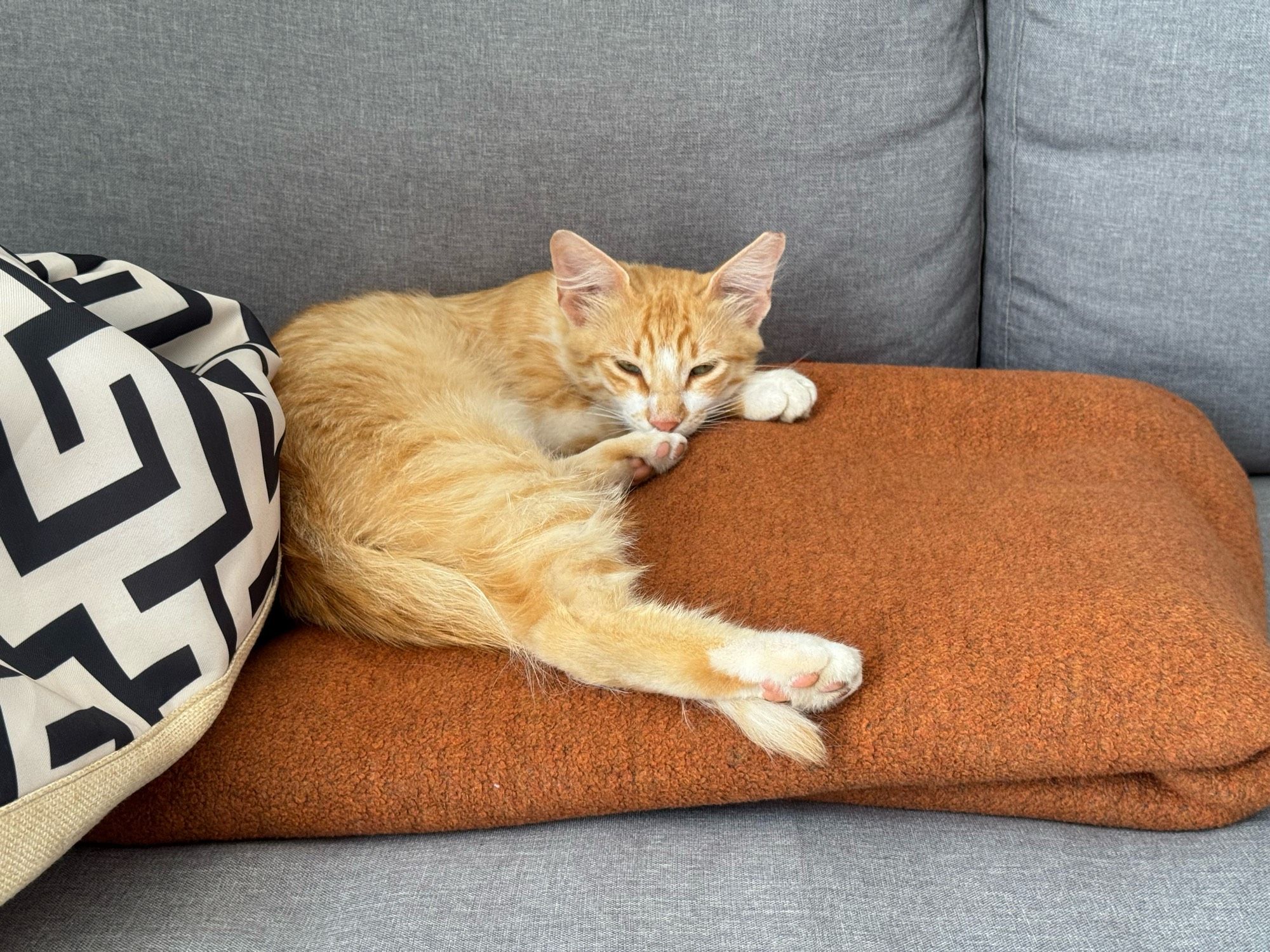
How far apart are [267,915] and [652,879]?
1.24 feet

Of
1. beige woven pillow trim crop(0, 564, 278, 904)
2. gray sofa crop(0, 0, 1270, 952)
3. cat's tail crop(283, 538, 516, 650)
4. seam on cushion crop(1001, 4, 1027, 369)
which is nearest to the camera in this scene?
beige woven pillow trim crop(0, 564, 278, 904)

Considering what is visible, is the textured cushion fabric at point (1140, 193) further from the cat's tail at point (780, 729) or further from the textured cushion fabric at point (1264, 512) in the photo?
the cat's tail at point (780, 729)

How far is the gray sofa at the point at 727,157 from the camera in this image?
150cm

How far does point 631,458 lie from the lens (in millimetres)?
1427

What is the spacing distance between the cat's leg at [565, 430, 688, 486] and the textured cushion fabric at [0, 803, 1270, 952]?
1.87 feet

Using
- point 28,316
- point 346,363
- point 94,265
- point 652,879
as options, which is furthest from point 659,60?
point 652,879

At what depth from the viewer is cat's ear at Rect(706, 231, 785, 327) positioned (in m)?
1.48

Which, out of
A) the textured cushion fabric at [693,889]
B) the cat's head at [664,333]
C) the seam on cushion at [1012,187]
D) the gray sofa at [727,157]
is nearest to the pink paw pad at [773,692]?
the textured cushion fabric at [693,889]

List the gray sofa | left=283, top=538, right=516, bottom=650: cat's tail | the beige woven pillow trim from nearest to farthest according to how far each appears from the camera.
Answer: the beige woven pillow trim → left=283, top=538, right=516, bottom=650: cat's tail → the gray sofa

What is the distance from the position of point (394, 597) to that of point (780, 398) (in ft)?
→ 2.44

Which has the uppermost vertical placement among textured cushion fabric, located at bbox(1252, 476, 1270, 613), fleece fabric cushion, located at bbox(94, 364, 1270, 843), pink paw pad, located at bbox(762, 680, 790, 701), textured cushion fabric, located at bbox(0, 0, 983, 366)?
textured cushion fabric, located at bbox(0, 0, 983, 366)

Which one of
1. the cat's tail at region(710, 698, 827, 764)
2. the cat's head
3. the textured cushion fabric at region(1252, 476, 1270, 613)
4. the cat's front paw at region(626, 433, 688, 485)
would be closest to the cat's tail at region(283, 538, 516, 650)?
the cat's tail at region(710, 698, 827, 764)

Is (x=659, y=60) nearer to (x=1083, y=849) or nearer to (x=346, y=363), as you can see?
(x=346, y=363)

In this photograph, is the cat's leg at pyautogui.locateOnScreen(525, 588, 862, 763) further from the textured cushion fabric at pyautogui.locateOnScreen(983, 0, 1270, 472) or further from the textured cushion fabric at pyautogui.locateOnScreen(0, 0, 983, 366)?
the textured cushion fabric at pyautogui.locateOnScreen(983, 0, 1270, 472)
